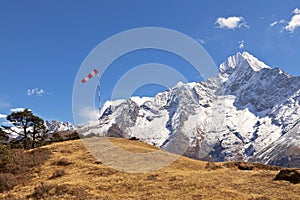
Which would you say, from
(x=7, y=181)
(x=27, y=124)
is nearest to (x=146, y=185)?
(x=7, y=181)

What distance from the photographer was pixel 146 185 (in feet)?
98.5

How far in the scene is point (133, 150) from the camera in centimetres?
4972

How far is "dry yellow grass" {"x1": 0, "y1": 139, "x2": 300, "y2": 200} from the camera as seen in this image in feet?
87.6

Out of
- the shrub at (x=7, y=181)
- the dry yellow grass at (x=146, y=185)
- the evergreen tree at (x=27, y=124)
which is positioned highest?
the evergreen tree at (x=27, y=124)

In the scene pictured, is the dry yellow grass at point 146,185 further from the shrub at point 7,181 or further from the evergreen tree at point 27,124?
the evergreen tree at point 27,124

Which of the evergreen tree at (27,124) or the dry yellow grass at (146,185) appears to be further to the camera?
the evergreen tree at (27,124)

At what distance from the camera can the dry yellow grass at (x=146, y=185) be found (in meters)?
26.7

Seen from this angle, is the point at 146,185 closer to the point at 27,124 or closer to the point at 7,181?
the point at 7,181

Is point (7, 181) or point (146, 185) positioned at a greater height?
point (7, 181)

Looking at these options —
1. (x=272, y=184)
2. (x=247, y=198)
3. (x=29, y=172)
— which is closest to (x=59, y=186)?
(x=29, y=172)

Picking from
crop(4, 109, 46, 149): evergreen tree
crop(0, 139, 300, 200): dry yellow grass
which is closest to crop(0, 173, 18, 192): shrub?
crop(0, 139, 300, 200): dry yellow grass

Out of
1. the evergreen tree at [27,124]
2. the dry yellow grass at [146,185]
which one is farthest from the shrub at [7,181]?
the evergreen tree at [27,124]

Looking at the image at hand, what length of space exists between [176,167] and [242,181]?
36.7 ft

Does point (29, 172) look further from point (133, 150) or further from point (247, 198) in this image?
point (247, 198)
